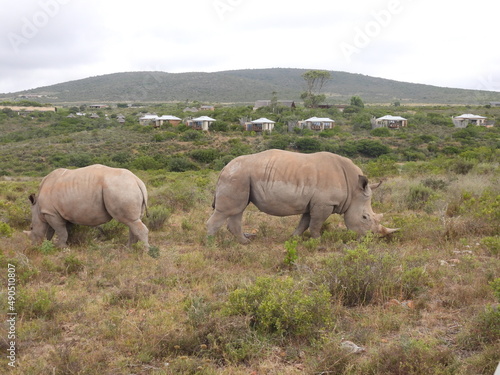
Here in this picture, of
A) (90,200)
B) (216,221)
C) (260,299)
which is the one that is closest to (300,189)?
(216,221)

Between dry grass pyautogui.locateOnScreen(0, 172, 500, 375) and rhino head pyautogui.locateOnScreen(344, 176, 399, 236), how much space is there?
0.29m

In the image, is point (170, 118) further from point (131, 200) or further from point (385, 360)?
point (385, 360)

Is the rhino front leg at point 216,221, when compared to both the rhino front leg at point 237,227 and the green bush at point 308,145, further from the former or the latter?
the green bush at point 308,145

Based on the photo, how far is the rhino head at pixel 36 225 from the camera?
8297 millimetres

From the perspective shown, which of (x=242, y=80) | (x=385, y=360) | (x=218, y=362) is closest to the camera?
(x=385, y=360)

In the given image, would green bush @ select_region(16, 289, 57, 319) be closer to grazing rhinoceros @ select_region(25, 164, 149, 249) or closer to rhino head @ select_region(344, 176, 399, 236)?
grazing rhinoceros @ select_region(25, 164, 149, 249)

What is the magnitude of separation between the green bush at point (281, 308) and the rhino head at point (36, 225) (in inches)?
202

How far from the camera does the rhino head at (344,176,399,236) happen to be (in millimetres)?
8453

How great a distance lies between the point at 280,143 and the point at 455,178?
26871mm

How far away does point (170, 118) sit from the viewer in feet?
196

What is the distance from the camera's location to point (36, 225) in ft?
27.4

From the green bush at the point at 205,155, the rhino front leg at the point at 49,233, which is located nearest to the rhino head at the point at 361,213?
the rhino front leg at the point at 49,233

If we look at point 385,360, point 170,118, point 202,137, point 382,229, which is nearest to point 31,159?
point 202,137

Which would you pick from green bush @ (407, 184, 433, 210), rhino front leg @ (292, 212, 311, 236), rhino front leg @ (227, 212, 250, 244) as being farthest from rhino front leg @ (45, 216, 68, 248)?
green bush @ (407, 184, 433, 210)
